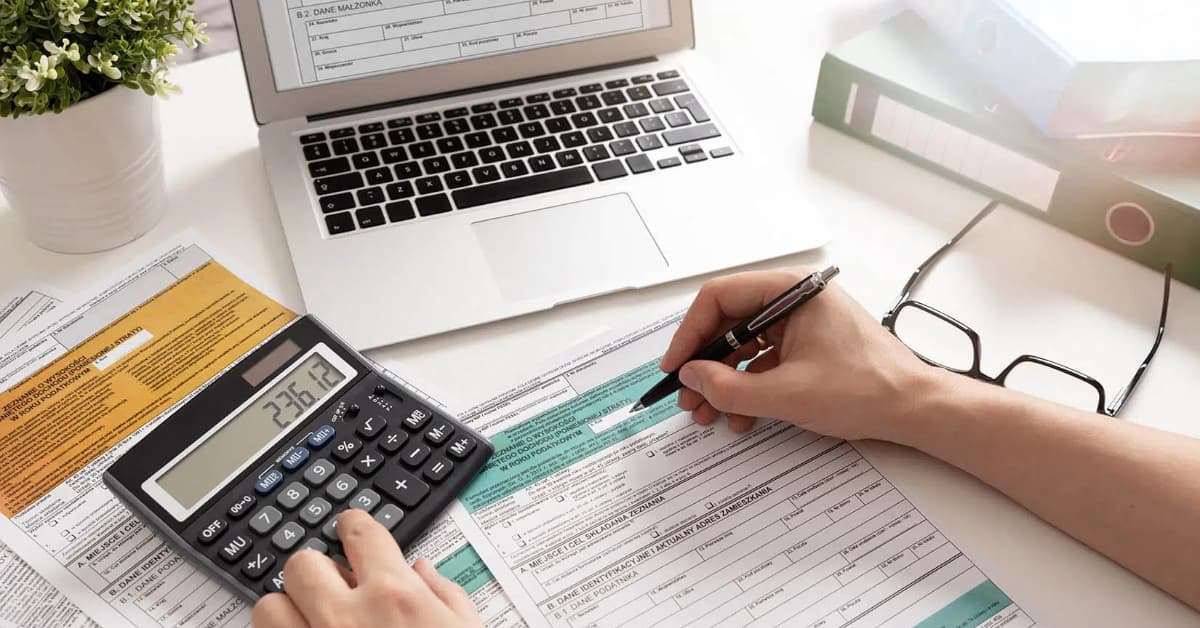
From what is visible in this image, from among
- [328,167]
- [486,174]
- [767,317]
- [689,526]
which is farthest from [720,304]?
[328,167]

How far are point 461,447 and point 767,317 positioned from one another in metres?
0.21

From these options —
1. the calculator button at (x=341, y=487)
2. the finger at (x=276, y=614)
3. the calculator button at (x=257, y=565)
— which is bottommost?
the finger at (x=276, y=614)

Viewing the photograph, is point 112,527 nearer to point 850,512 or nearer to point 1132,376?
point 850,512

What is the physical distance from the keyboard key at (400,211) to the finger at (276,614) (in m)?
0.33

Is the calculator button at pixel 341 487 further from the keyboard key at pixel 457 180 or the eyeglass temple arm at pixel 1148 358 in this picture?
the eyeglass temple arm at pixel 1148 358

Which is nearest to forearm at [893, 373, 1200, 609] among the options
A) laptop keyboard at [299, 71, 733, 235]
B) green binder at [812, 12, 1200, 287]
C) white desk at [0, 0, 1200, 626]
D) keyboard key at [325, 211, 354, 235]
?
white desk at [0, 0, 1200, 626]

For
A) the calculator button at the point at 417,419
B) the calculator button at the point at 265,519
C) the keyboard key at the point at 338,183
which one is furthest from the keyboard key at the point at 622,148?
the calculator button at the point at 265,519

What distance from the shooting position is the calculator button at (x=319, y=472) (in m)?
0.60

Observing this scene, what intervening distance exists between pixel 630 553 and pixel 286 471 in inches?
8.2

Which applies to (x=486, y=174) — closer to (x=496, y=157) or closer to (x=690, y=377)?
(x=496, y=157)

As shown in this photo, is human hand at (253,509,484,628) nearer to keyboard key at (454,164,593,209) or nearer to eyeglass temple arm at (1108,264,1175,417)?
keyboard key at (454,164,593,209)

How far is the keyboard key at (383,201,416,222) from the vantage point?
790mm

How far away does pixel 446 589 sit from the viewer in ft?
1.81

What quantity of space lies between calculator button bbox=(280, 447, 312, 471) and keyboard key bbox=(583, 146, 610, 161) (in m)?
0.36
